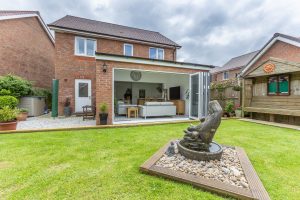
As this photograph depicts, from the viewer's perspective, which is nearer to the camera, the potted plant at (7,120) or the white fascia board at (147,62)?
the potted plant at (7,120)

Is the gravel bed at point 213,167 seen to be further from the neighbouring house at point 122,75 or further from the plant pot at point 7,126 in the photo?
the plant pot at point 7,126

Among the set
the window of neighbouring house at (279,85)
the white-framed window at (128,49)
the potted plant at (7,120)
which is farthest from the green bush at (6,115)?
the window of neighbouring house at (279,85)

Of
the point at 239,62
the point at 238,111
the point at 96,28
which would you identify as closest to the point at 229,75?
the point at 239,62

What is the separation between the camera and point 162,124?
7.27m

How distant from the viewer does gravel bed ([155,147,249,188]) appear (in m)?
2.38

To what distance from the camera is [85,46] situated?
33.0 ft

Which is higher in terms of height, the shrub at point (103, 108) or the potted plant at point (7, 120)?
the shrub at point (103, 108)

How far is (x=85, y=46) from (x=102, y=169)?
31.1ft

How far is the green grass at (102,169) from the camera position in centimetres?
209

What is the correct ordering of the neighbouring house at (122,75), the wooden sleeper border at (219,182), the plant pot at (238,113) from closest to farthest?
the wooden sleeper border at (219,182)
the neighbouring house at (122,75)
the plant pot at (238,113)

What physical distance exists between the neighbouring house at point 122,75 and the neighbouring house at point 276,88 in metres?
3.07


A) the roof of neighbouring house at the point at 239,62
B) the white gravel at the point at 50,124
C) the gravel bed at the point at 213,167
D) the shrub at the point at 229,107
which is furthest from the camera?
the roof of neighbouring house at the point at 239,62

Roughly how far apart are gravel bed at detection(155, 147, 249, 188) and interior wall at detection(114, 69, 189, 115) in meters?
7.29

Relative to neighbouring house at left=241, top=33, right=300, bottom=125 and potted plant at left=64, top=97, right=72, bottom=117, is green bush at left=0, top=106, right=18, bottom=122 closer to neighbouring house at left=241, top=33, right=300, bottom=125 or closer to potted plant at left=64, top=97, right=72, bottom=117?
potted plant at left=64, top=97, right=72, bottom=117
